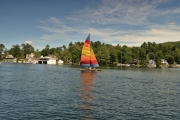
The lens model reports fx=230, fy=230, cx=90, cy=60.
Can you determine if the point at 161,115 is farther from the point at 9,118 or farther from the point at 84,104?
the point at 9,118

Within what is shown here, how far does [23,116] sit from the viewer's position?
2709cm

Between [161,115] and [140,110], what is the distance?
3102 millimetres

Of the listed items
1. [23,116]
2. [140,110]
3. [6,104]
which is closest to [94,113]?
[140,110]

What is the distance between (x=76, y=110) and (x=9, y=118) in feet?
27.9

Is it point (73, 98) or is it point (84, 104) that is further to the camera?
point (73, 98)

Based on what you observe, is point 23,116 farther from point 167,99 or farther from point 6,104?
point 167,99

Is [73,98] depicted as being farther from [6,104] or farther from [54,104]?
[6,104]

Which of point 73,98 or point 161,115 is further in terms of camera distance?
point 73,98

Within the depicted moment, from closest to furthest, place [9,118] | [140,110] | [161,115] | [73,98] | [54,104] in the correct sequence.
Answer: [9,118] → [161,115] → [140,110] → [54,104] → [73,98]

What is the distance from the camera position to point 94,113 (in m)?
29.1

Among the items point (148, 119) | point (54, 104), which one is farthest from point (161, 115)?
point (54, 104)

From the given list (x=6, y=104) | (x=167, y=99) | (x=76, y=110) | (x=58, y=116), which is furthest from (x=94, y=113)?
(x=167, y=99)

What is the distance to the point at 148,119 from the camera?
2698 cm

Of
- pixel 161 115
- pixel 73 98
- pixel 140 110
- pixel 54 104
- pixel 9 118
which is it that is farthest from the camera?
pixel 73 98
